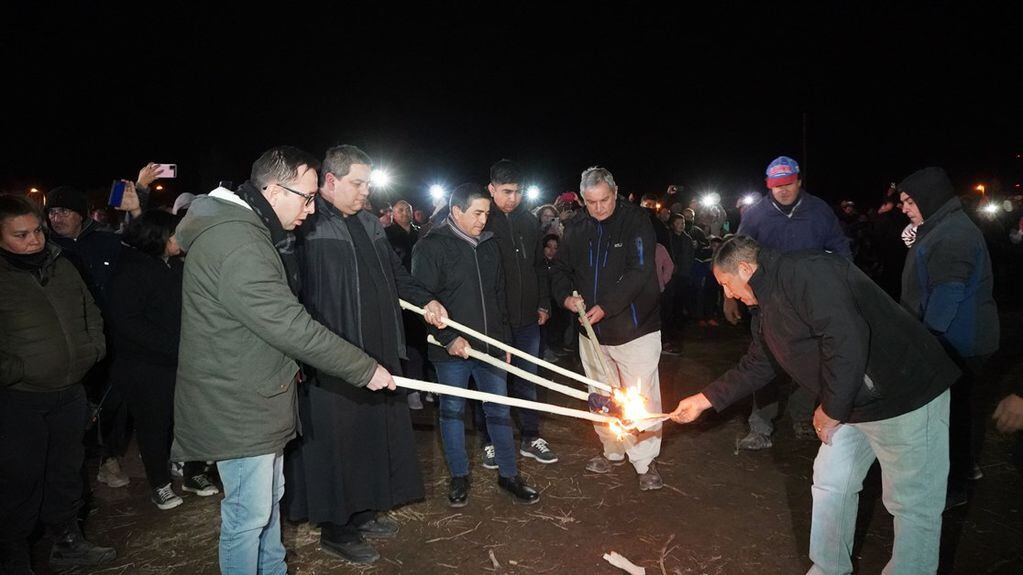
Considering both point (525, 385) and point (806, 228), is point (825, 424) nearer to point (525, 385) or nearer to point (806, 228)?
point (806, 228)

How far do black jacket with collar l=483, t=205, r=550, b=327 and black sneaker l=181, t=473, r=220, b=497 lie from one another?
301cm

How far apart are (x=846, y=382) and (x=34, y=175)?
118 feet

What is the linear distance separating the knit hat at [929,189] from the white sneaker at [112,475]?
7015 millimetres

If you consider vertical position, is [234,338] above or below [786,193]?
below

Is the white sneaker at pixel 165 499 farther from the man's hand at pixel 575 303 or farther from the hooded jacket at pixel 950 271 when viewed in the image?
the hooded jacket at pixel 950 271

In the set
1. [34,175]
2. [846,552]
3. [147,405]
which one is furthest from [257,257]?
[34,175]

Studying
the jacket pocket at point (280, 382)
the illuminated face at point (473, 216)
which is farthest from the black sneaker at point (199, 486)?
the illuminated face at point (473, 216)

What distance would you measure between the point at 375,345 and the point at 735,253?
245 cm

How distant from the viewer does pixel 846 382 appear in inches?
111

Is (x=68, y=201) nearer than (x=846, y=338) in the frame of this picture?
No

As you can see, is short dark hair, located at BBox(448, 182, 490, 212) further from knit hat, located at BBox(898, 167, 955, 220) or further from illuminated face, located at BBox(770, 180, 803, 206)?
knit hat, located at BBox(898, 167, 955, 220)

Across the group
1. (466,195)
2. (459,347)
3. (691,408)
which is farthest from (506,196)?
(691,408)

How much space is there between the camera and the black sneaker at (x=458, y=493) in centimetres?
471

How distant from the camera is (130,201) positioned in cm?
586
